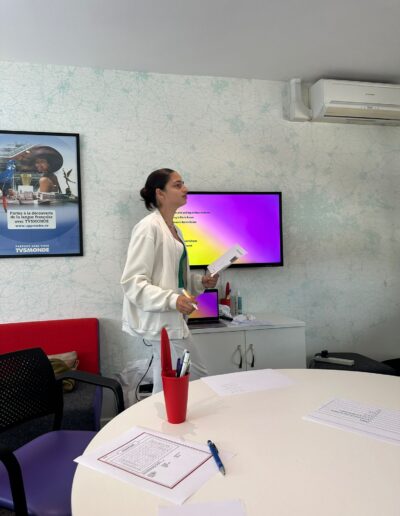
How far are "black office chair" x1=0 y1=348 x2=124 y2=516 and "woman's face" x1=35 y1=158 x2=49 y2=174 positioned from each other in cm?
158

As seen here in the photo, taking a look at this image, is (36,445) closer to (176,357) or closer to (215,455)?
(176,357)

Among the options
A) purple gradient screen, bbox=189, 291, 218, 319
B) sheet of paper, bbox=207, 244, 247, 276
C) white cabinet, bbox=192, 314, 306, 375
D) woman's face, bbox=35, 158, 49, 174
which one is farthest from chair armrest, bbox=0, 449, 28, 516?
woman's face, bbox=35, 158, 49, 174

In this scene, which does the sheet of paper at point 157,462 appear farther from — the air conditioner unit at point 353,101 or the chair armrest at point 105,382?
the air conditioner unit at point 353,101

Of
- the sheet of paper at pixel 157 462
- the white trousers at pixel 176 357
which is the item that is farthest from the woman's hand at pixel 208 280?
the sheet of paper at pixel 157 462

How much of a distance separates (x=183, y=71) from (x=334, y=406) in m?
2.68

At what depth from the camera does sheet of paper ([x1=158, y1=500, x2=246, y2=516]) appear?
707 mm

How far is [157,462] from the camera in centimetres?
88

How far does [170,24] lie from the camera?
7.82 feet

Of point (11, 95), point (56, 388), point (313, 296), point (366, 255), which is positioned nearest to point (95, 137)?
point (11, 95)

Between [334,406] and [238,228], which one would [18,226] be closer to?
[238,228]

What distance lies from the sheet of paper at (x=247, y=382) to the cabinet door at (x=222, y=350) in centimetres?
110

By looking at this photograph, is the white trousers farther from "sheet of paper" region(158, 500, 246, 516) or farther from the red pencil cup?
"sheet of paper" region(158, 500, 246, 516)

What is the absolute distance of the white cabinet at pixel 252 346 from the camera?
2596 mm

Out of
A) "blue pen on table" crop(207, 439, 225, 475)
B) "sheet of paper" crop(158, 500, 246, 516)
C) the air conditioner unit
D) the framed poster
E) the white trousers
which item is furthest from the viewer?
the air conditioner unit
